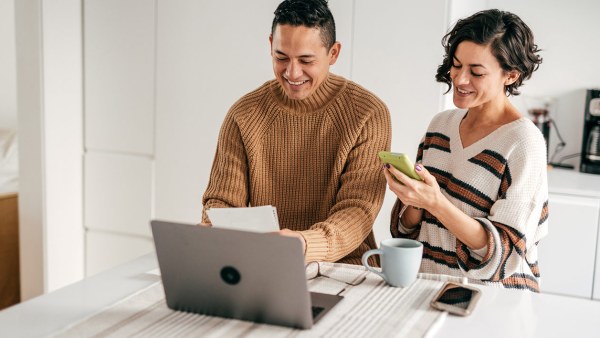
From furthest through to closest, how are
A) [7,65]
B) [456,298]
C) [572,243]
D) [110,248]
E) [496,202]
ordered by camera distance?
1. [7,65]
2. [110,248]
3. [572,243]
4. [496,202]
5. [456,298]

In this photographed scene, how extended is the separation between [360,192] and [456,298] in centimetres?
47

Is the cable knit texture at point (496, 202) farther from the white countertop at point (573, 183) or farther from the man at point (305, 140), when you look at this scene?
the white countertop at point (573, 183)

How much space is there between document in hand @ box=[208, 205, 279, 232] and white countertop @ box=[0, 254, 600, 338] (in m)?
0.19

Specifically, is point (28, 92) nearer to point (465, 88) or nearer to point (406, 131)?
point (406, 131)

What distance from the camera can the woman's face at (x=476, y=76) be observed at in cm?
167

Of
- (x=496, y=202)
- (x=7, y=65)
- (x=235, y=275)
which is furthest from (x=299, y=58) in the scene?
(x=7, y=65)

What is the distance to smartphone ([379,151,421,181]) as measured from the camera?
149cm

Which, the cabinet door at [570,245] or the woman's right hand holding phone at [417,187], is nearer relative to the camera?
the woman's right hand holding phone at [417,187]

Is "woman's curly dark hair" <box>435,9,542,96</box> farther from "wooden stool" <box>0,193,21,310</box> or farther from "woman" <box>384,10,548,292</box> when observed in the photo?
"wooden stool" <box>0,193,21,310</box>

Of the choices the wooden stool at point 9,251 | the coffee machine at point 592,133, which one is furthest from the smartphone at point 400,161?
the wooden stool at point 9,251

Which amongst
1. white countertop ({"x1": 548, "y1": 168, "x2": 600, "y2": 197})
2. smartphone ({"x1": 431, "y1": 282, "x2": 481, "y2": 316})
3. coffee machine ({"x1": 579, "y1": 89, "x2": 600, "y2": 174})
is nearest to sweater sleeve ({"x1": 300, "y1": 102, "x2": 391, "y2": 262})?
smartphone ({"x1": 431, "y1": 282, "x2": 481, "y2": 316})

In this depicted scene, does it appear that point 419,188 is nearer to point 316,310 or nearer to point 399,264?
point 399,264

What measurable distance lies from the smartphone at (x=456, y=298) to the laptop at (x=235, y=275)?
0.21m

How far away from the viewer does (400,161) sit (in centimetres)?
150
